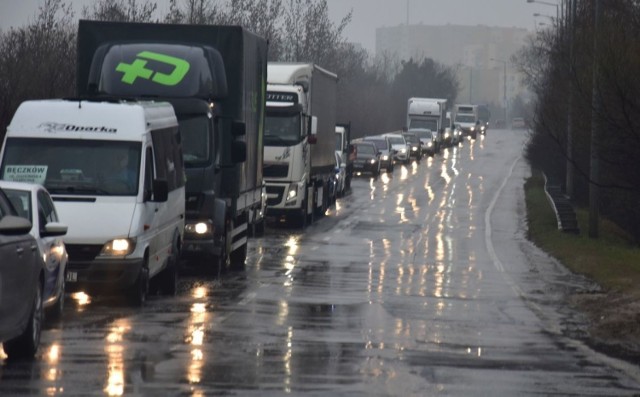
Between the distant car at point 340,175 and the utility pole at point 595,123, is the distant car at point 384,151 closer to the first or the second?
the distant car at point 340,175

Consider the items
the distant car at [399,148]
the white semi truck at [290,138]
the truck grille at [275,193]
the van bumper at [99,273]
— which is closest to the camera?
the van bumper at [99,273]

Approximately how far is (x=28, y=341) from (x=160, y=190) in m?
5.65

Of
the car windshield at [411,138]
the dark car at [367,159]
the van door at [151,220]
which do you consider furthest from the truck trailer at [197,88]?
the car windshield at [411,138]

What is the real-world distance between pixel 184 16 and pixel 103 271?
40.1 metres

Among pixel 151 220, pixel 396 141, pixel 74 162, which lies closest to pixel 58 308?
pixel 151 220

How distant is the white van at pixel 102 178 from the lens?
58.4 ft

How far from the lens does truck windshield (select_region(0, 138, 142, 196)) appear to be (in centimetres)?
1881

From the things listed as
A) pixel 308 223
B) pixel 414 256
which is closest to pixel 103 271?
pixel 414 256

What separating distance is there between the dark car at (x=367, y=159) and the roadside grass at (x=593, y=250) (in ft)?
68.2

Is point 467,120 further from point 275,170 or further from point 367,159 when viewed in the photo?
point 275,170

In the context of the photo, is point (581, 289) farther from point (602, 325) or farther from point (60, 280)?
point (60, 280)

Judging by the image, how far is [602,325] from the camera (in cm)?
1789

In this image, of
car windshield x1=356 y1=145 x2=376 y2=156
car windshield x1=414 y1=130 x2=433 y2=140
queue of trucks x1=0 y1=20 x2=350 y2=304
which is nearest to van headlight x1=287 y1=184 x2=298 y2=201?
queue of trucks x1=0 y1=20 x2=350 y2=304

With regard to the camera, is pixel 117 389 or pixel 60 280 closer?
pixel 117 389
